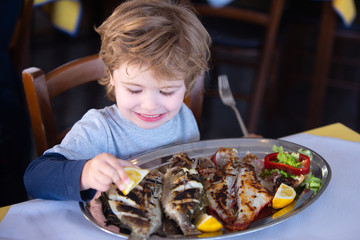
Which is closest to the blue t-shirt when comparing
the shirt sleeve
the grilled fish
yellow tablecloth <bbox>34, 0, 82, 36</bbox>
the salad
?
the shirt sleeve

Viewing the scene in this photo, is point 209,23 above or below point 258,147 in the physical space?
above

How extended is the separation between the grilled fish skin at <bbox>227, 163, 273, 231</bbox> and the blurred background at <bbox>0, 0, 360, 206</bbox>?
0.46 m

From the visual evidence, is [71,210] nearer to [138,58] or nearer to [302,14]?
[138,58]

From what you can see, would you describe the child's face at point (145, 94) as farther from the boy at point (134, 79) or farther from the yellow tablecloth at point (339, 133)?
the yellow tablecloth at point (339, 133)

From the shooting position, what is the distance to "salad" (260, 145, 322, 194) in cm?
93

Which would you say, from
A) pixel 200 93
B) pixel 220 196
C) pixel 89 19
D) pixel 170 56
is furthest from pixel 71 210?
pixel 89 19

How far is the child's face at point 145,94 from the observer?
0.97 meters

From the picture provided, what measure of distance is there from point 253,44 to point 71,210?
5.14 ft

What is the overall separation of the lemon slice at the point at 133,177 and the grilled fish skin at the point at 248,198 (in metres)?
0.20

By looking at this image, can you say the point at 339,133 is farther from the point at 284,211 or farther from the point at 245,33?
the point at 245,33

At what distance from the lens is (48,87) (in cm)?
112

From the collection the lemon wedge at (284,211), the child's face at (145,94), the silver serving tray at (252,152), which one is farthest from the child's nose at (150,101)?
the lemon wedge at (284,211)

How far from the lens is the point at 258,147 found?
1124 millimetres

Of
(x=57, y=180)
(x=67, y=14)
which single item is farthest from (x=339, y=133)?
(x=67, y=14)
